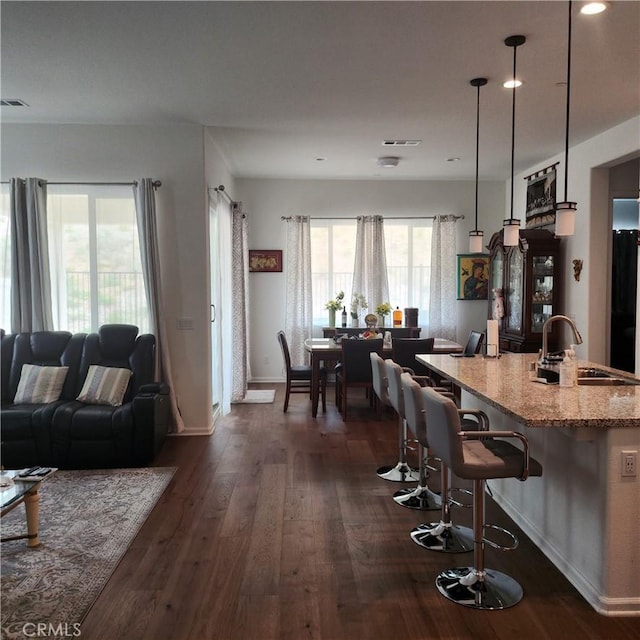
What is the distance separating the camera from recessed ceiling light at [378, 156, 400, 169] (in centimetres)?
642

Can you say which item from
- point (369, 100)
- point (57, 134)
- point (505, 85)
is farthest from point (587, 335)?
point (57, 134)

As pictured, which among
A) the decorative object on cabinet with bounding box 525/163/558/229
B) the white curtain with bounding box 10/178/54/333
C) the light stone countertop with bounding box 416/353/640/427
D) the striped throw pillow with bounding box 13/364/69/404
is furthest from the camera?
the decorative object on cabinet with bounding box 525/163/558/229

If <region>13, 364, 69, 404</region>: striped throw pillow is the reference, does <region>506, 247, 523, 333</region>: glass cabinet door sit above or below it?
above

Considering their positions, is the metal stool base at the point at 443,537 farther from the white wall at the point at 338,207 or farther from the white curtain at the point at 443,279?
the white wall at the point at 338,207

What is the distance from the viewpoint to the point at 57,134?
197 inches

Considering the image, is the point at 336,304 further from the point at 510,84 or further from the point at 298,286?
the point at 510,84

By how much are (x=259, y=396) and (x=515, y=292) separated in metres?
3.44

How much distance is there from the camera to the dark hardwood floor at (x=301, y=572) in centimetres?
225

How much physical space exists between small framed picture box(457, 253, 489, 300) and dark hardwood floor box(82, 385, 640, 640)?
4187 millimetres

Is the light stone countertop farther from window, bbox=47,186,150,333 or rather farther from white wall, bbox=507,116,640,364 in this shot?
window, bbox=47,186,150,333

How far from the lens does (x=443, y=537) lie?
9.78ft

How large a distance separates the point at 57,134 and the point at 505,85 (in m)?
3.96

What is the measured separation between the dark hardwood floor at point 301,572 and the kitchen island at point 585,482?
113 millimetres

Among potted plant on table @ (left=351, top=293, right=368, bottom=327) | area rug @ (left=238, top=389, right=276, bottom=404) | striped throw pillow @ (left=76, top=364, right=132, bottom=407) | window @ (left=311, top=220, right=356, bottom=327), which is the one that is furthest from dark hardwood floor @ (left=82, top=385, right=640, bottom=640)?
window @ (left=311, top=220, right=356, bottom=327)
